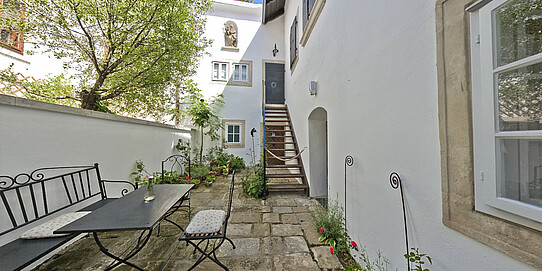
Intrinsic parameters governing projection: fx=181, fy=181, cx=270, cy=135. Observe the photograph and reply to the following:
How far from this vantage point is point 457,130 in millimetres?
916

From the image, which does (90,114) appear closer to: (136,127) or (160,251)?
(136,127)

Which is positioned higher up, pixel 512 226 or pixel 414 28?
pixel 414 28

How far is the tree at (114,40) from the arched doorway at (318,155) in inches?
111

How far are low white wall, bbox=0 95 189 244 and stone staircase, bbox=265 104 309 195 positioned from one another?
2512mm

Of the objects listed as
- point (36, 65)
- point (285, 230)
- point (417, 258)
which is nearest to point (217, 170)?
point (285, 230)

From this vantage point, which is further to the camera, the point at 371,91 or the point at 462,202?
the point at 371,91

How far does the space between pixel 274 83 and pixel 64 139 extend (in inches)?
247

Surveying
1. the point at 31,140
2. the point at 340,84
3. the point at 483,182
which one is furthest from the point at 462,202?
the point at 31,140

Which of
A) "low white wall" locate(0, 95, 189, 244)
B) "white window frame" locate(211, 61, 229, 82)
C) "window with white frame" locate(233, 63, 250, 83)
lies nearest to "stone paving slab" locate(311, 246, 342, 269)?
"low white wall" locate(0, 95, 189, 244)

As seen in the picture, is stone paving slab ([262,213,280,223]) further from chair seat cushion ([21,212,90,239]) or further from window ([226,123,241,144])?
window ([226,123,241,144])

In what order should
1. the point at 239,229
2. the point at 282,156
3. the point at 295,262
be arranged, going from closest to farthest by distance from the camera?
the point at 295,262, the point at 239,229, the point at 282,156

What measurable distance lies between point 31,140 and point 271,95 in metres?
6.35

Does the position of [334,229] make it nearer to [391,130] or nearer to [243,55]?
[391,130]

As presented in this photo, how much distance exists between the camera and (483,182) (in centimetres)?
83
